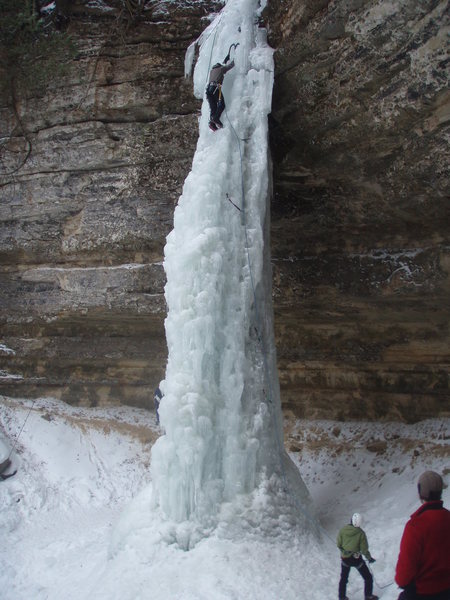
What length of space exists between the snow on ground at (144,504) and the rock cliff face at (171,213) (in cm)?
52

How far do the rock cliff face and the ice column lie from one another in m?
0.90

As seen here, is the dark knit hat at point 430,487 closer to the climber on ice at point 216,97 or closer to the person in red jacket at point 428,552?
the person in red jacket at point 428,552

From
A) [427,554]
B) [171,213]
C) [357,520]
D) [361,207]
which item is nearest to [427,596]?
[427,554]

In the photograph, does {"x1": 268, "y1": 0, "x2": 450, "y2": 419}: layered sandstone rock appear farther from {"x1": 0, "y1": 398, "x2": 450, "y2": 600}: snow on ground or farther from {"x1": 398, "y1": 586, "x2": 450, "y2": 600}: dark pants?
{"x1": 398, "y1": 586, "x2": 450, "y2": 600}: dark pants

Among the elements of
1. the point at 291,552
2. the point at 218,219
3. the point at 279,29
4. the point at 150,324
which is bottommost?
the point at 291,552

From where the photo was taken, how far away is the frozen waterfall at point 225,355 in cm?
525

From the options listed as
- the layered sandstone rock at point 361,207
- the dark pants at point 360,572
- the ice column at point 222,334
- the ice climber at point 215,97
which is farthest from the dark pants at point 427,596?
the ice climber at point 215,97

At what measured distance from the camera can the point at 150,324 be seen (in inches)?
346

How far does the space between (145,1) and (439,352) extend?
6.64 meters

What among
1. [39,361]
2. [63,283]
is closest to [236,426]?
[63,283]

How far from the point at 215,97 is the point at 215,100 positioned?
0.03 m

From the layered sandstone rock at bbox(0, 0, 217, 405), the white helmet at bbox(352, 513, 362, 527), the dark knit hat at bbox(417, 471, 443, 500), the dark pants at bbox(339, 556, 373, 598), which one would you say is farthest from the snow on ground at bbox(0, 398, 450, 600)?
the dark knit hat at bbox(417, 471, 443, 500)

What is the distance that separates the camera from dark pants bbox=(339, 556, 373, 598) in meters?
4.26

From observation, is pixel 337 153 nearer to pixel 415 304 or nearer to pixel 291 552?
pixel 415 304
